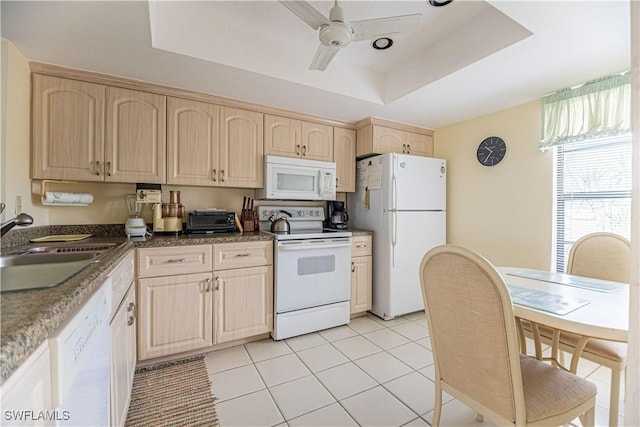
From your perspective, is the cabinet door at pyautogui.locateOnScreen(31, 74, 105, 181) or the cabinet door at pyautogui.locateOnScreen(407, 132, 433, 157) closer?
the cabinet door at pyautogui.locateOnScreen(31, 74, 105, 181)

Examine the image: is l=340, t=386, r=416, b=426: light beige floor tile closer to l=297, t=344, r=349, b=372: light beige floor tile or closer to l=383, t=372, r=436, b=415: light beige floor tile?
l=383, t=372, r=436, b=415: light beige floor tile

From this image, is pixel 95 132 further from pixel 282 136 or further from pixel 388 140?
pixel 388 140

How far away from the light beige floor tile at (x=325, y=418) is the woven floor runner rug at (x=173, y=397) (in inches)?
18.0

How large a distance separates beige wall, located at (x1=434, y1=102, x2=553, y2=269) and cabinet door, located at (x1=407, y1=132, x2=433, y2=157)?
174mm

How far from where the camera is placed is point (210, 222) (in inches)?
99.6

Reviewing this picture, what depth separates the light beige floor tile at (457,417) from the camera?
1510mm

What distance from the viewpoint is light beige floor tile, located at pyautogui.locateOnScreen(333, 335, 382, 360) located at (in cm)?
227

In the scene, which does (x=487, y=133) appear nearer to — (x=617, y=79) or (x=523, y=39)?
(x=617, y=79)

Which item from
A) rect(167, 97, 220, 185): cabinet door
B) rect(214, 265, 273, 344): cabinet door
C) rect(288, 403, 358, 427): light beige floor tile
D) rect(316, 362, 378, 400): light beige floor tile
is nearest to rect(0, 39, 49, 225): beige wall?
rect(167, 97, 220, 185): cabinet door

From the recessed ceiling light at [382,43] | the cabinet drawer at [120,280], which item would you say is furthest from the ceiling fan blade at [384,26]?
the cabinet drawer at [120,280]

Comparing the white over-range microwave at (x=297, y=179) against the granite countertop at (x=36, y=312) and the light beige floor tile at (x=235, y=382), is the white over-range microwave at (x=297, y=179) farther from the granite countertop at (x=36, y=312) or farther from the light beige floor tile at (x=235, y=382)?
the granite countertop at (x=36, y=312)

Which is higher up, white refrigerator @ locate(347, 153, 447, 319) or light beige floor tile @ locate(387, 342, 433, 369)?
white refrigerator @ locate(347, 153, 447, 319)

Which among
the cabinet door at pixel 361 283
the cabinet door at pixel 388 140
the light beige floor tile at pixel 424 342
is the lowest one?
the light beige floor tile at pixel 424 342

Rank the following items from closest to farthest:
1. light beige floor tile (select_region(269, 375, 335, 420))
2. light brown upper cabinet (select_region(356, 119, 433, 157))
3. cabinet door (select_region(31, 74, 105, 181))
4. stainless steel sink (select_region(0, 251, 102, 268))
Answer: stainless steel sink (select_region(0, 251, 102, 268))
light beige floor tile (select_region(269, 375, 335, 420))
cabinet door (select_region(31, 74, 105, 181))
light brown upper cabinet (select_region(356, 119, 433, 157))
